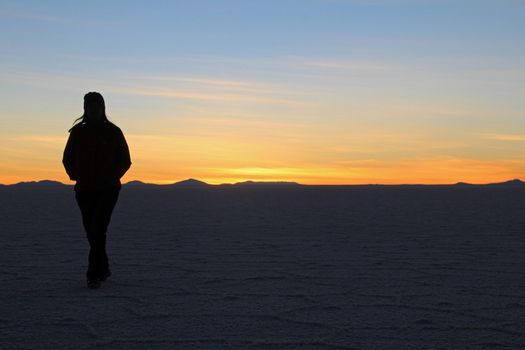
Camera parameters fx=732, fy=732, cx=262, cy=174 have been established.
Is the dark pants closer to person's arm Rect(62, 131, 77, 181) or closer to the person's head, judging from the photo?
person's arm Rect(62, 131, 77, 181)

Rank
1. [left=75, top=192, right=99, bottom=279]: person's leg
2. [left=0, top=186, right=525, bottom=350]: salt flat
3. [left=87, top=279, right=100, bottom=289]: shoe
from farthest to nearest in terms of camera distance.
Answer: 1. [left=75, top=192, right=99, bottom=279]: person's leg
2. [left=87, top=279, right=100, bottom=289]: shoe
3. [left=0, top=186, right=525, bottom=350]: salt flat

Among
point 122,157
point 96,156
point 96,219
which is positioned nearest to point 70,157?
point 96,156

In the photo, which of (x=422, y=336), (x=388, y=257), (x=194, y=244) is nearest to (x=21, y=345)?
(x=422, y=336)

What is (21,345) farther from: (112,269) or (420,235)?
Answer: (420,235)

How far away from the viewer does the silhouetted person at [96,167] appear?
5934mm

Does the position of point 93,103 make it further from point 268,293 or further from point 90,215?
point 268,293

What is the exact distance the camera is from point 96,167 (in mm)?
5934

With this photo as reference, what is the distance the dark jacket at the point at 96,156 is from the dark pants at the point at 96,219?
80 millimetres

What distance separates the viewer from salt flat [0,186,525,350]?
14.0 ft

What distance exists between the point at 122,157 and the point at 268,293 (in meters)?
1.65

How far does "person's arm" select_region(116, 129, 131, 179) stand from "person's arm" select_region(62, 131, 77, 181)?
1.22ft

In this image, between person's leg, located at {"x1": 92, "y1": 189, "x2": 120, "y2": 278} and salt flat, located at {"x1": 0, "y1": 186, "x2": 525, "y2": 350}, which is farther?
person's leg, located at {"x1": 92, "y1": 189, "x2": 120, "y2": 278}

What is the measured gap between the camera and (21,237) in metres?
10.6

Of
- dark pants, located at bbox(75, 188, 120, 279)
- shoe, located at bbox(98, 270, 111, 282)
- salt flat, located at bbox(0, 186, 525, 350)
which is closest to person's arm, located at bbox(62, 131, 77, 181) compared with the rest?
dark pants, located at bbox(75, 188, 120, 279)
